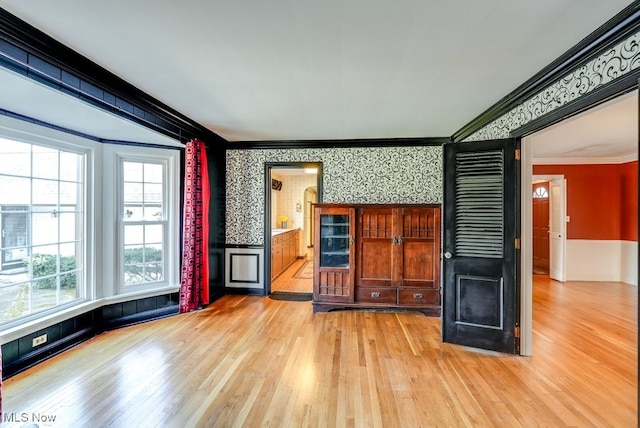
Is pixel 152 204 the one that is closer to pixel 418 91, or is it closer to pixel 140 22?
pixel 140 22

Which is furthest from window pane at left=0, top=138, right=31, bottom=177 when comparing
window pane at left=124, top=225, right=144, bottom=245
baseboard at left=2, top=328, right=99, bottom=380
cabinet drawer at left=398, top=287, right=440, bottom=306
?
cabinet drawer at left=398, top=287, right=440, bottom=306

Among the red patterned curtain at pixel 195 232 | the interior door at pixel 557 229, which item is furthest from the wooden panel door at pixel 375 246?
the interior door at pixel 557 229

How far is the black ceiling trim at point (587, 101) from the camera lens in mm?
1735

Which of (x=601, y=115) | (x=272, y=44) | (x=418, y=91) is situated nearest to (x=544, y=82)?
(x=418, y=91)

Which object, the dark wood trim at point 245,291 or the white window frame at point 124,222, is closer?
the white window frame at point 124,222

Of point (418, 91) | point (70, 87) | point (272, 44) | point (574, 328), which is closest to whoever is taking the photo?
point (272, 44)

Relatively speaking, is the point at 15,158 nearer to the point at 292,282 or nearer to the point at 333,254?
the point at 333,254

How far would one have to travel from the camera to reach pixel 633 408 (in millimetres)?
2107

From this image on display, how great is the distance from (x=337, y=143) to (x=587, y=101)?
10.6ft

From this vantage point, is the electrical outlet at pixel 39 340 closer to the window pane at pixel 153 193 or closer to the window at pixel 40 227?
the window at pixel 40 227

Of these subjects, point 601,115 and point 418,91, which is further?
point 601,115

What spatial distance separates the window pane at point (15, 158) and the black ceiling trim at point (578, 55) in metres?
4.50

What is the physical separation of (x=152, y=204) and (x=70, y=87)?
6.24 ft

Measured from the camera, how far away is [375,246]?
4.15 m
